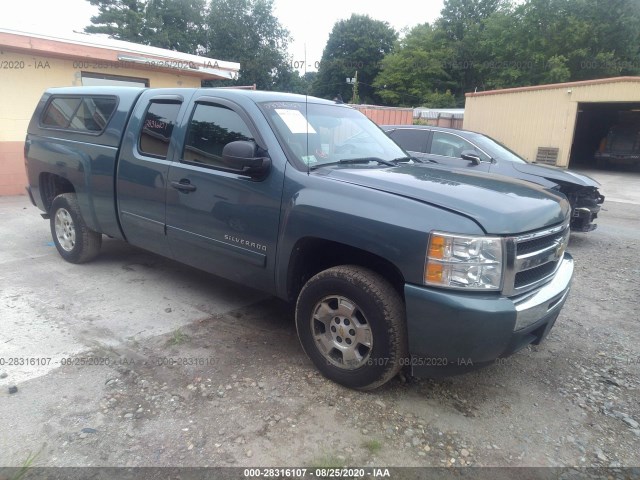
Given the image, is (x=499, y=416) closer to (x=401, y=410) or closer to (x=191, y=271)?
(x=401, y=410)

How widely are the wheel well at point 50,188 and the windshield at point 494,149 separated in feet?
20.7

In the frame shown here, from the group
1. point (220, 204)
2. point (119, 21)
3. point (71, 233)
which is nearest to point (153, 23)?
point (119, 21)

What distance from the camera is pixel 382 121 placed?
55.4ft

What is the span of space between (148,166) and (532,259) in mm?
3267

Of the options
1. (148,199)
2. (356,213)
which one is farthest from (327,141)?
(148,199)

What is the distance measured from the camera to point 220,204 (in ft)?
11.9

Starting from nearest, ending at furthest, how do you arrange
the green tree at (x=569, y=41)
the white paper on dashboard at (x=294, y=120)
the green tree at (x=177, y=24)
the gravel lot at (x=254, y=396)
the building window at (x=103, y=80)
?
1. the gravel lot at (x=254, y=396)
2. the white paper on dashboard at (x=294, y=120)
3. the building window at (x=103, y=80)
4. the green tree at (x=569, y=41)
5. the green tree at (x=177, y=24)

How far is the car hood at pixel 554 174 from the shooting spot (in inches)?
273

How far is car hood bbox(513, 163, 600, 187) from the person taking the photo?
22.7 ft

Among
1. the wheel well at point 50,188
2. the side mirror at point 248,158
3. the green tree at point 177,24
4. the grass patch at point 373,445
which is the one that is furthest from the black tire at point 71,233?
the green tree at point 177,24

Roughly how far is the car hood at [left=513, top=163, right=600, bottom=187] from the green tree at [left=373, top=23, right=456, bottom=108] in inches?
1267

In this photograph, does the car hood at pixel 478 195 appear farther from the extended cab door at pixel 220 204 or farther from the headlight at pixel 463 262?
the extended cab door at pixel 220 204

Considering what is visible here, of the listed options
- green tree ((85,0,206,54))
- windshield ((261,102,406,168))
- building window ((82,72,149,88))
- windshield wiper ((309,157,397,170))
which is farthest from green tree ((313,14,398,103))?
windshield wiper ((309,157,397,170))

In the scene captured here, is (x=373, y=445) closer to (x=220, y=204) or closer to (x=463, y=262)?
(x=463, y=262)
